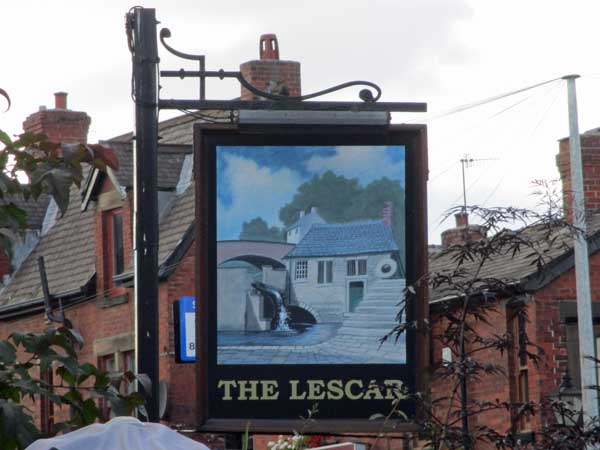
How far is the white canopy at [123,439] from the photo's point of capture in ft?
17.5

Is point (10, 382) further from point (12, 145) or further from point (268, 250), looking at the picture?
point (268, 250)

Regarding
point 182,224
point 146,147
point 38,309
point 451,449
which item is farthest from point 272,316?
point 38,309

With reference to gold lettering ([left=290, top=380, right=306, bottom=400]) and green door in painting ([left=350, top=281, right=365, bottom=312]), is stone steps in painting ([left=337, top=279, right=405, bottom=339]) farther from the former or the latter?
gold lettering ([left=290, top=380, right=306, bottom=400])

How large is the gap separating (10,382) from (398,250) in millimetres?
4937

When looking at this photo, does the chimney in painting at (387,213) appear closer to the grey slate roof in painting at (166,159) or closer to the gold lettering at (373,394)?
the gold lettering at (373,394)

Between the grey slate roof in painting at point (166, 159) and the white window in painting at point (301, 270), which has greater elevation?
the grey slate roof in painting at point (166, 159)

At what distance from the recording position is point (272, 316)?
10.7 meters

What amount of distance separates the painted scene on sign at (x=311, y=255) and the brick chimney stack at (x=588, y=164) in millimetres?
16922

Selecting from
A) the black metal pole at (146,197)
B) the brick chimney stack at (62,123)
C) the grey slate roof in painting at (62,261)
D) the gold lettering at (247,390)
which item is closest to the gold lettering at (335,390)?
the gold lettering at (247,390)

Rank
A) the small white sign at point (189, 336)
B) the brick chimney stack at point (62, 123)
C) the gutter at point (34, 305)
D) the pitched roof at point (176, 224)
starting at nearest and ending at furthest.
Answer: the small white sign at point (189, 336), the pitched roof at point (176, 224), the gutter at point (34, 305), the brick chimney stack at point (62, 123)

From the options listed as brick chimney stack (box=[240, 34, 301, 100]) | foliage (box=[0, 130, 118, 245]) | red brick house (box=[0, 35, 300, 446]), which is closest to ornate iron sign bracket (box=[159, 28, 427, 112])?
foliage (box=[0, 130, 118, 245])

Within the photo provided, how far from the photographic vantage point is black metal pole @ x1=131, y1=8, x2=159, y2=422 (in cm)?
927

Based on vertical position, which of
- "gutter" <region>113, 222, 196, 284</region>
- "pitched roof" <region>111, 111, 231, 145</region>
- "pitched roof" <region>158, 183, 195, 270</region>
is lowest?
"gutter" <region>113, 222, 196, 284</region>

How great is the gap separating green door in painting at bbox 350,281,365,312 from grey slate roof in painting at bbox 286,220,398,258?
0.26m
